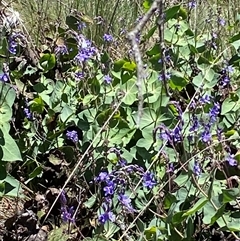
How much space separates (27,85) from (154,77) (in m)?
0.47

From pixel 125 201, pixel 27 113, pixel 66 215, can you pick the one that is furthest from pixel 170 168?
pixel 27 113

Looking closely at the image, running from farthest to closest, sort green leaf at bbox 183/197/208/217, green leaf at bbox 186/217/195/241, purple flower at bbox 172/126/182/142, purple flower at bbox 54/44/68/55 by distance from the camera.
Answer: purple flower at bbox 54/44/68/55, purple flower at bbox 172/126/182/142, green leaf at bbox 186/217/195/241, green leaf at bbox 183/197/208/217

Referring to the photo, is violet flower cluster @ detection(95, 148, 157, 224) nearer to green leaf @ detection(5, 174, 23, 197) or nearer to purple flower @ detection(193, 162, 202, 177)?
purple flower @ detection(193, 162, 202, 177)

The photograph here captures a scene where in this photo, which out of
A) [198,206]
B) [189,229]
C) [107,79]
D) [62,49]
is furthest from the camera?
[62,49]

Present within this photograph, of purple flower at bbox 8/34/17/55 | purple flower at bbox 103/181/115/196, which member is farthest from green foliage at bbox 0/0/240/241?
purple flower at bbox 8/34/17/55

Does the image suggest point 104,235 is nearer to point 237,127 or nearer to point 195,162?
→ point 195,162

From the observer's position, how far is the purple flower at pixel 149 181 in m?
1.71

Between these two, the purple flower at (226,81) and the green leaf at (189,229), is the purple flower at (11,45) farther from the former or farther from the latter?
the green leaf at (189,229)

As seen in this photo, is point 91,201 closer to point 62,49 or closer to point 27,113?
point 27,113

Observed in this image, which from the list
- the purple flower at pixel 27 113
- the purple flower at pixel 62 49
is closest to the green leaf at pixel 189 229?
the purple flower at pixel 27 113

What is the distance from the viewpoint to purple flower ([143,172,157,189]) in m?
1.71

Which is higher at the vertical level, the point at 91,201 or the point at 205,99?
the point at 205,99

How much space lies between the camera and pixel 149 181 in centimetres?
171

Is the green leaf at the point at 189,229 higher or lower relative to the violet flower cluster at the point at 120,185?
lower
